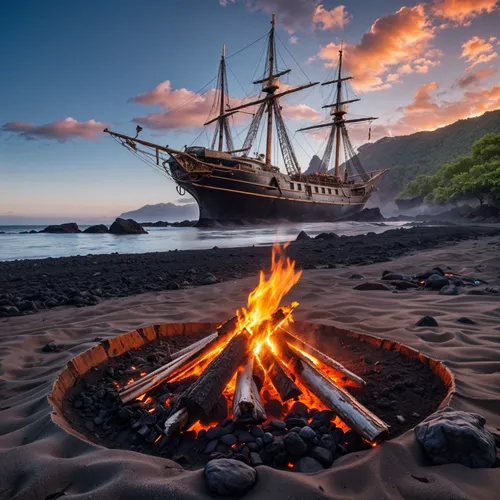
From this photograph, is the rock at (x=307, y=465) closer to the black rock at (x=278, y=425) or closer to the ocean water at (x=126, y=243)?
the black rock at (x=278, y=425)

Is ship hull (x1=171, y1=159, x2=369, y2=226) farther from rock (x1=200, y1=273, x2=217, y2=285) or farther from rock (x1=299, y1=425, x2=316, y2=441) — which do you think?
rock (x1=299, y1=425, x2=316, y2=441)

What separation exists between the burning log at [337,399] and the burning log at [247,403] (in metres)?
0.42

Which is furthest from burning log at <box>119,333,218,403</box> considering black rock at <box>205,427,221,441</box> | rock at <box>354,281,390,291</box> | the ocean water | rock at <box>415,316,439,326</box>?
the ocean water

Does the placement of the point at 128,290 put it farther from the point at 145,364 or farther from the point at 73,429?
the point at 73,429

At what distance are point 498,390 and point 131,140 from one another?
88.7 feet

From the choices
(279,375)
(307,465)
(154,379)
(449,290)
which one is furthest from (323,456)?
(449,290)

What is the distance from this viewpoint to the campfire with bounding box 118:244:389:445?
2.12m

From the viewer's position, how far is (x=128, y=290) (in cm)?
741

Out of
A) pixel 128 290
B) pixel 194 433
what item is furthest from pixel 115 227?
pixel 194 433

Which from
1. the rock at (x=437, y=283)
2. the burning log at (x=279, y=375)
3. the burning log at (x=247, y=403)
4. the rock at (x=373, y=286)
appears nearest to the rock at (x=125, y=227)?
the rock at (x=373, y=286)

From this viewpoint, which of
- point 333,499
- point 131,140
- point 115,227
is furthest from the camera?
point 115,227

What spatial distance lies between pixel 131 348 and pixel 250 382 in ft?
5.49

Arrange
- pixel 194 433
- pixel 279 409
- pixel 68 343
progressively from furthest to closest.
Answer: pixel 68 343
pixel 279 409
pixel 194 433

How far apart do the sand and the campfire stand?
268mm
